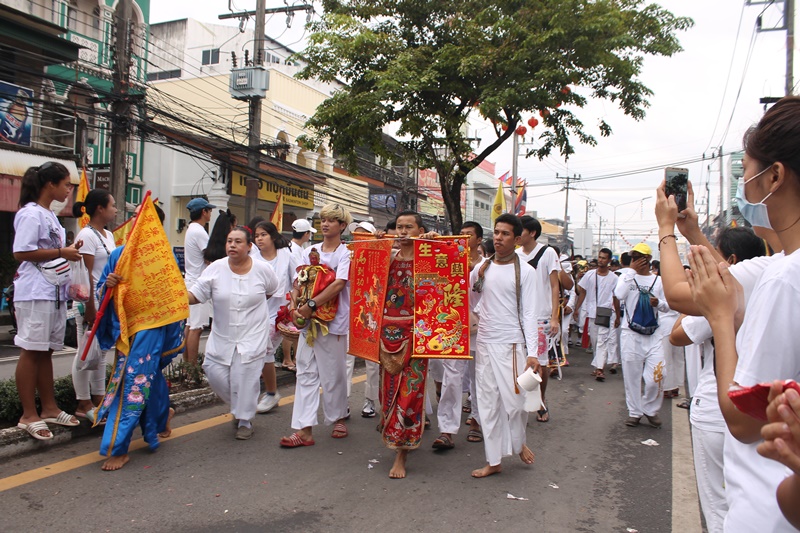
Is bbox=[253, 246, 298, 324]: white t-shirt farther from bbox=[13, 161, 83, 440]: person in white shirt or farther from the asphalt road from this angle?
bbox=[13, 161, 83, 440]: person in white shirt

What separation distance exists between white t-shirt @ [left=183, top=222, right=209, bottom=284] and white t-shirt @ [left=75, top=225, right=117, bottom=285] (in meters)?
1.66

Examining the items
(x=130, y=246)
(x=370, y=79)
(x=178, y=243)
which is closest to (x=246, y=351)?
(x=130, y=246)

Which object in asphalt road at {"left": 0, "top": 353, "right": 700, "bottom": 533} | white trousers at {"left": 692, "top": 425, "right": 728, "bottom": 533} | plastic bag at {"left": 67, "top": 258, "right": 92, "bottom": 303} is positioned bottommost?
asphalt road at {"left": 0, "top": 353, "right": 700, "bottom": 533}

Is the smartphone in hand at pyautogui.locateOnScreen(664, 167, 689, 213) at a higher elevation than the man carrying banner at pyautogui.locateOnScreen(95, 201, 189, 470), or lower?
higher

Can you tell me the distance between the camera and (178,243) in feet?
71.6

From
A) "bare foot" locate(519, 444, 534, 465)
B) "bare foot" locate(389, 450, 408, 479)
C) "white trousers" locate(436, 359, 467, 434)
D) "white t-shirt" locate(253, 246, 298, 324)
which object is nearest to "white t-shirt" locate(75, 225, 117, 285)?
"white t-shirt" locate(253, 246, 298, 324)

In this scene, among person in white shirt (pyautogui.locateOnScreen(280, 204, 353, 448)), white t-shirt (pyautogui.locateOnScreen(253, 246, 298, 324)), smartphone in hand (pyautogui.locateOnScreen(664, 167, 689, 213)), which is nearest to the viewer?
smartphone in hand (pyautogui.locateOnScreen(664, 167, 689, 213))

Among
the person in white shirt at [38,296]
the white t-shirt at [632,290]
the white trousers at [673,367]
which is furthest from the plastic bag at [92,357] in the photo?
the white trousers at [673,367]

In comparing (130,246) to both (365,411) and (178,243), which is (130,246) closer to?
(365,411)

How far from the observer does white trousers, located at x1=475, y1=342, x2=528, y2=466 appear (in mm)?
4441

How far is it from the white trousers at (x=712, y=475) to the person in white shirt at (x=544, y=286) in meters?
2.83

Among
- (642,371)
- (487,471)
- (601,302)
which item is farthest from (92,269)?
(601,302)

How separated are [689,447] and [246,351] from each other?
389cm

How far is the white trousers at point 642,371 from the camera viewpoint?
242 inches
